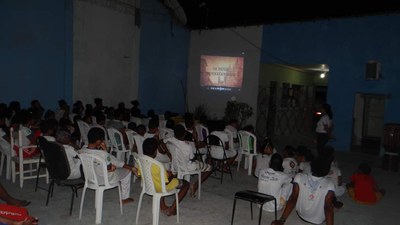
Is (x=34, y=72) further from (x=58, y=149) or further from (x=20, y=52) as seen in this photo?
→ (x=58, y=149)

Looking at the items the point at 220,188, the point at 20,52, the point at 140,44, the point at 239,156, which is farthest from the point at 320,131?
the point at 20,52

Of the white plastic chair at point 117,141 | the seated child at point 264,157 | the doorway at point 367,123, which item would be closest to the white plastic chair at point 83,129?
the white plastic chair at point 117,141

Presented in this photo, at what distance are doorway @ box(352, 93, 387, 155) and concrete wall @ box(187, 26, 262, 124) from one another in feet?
9.61

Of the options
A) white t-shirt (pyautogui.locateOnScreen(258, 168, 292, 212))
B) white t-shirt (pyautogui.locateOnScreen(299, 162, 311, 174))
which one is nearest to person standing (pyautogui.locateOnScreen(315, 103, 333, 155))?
white t-shirt (pyautogui.locateOnScreen(299, 162, 311, 174))

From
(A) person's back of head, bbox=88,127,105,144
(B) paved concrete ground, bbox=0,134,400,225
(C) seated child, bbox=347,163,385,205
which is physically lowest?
(B) paved concrete ground, bbox=0,134,400,225

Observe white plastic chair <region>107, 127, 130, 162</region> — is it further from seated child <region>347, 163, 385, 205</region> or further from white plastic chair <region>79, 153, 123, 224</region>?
seated child <region>347, 163, 385, 205</region>

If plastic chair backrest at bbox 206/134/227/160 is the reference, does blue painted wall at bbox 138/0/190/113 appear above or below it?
above

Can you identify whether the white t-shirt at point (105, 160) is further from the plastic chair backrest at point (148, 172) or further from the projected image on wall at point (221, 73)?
the projected image on wall at point (221, 73)

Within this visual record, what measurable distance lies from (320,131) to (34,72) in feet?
20.9

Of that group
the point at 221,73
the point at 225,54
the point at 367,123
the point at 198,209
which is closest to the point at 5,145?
the point at 198,209

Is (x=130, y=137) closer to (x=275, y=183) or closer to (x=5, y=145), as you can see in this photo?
(x=5, y=145)

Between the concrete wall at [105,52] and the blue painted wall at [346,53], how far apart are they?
4230mm

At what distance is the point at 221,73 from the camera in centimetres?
1145

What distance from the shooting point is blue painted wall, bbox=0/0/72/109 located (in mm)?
7605
